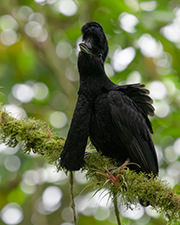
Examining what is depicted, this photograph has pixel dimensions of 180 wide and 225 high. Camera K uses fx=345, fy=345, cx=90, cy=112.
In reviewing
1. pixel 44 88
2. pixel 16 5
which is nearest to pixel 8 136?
pixel 16 5

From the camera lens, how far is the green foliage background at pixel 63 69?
182 inches

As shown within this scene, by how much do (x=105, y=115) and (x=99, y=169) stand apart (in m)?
0.62

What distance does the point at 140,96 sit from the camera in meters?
3.59

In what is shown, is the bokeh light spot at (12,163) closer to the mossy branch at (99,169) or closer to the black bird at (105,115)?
the black bird at (105,115)

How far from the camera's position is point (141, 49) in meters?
4.86

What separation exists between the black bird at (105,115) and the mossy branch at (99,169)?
0.18m

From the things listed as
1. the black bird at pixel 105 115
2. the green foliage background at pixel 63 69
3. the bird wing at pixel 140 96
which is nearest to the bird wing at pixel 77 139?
the black bird at pixel 105 115

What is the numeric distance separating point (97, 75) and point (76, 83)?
10.5ft

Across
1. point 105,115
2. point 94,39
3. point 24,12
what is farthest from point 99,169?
point 24,12

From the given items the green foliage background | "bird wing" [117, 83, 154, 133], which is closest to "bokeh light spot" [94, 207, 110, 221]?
the green foliage background

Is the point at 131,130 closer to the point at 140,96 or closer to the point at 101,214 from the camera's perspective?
the point at 140,96

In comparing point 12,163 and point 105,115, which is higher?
point 105,115

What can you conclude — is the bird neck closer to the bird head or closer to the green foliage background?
the bird head

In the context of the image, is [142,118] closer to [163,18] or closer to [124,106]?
[124,106]
